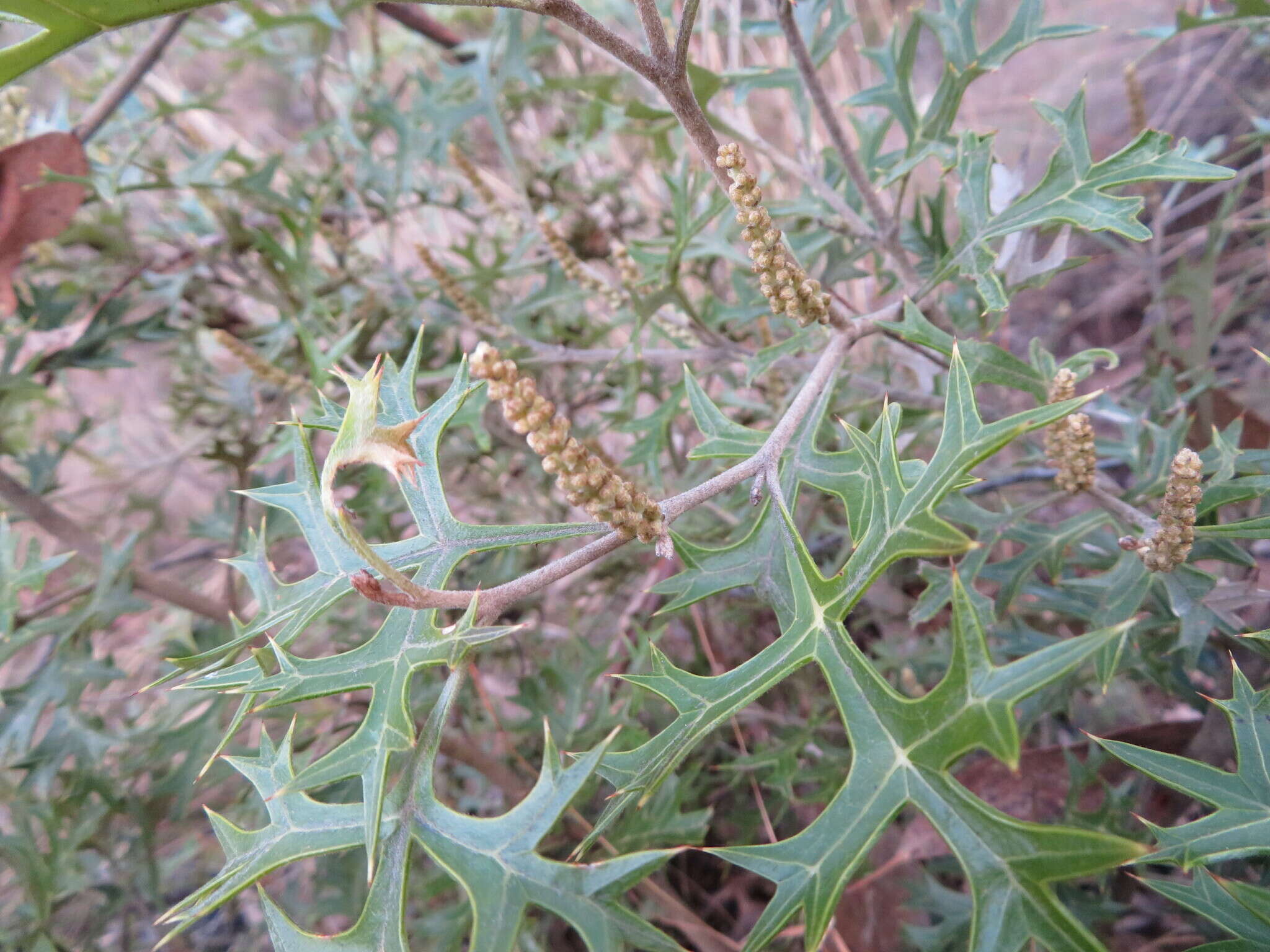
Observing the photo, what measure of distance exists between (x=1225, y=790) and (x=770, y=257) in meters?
0.46

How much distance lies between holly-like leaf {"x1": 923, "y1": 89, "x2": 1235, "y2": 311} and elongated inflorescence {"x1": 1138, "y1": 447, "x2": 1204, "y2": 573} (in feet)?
0.55

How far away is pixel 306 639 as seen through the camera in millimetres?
1416

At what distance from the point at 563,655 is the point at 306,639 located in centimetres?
50

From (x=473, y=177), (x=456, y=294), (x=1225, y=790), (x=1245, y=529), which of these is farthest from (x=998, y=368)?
(x=473, y=177)

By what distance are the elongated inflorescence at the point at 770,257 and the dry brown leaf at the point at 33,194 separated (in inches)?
34.2

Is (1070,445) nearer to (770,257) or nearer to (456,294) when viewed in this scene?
(770,257)

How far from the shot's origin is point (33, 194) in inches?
37.3

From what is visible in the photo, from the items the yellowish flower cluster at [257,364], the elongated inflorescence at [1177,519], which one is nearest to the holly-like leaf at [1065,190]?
the elongated inflorescence at [1177,519]

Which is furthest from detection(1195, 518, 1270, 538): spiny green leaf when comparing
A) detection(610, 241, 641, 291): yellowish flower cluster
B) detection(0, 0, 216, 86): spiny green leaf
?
detection(0, 0, 216, 86): spiny green leaf

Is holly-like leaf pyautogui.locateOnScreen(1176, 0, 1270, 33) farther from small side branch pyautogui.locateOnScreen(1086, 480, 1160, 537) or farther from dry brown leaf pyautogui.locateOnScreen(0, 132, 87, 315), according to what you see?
dry brown leaf pyautogui.locateOnScreen(0, 132, 87, 315)

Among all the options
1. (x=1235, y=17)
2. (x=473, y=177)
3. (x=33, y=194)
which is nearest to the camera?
(x=1235, y=17)

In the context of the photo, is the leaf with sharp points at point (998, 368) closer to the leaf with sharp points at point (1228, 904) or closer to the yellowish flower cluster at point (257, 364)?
the leaf with sharp points at point (1228, 904)

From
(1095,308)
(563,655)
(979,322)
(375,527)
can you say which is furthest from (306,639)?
(1095,308)

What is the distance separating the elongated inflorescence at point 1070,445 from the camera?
0.59 metres
